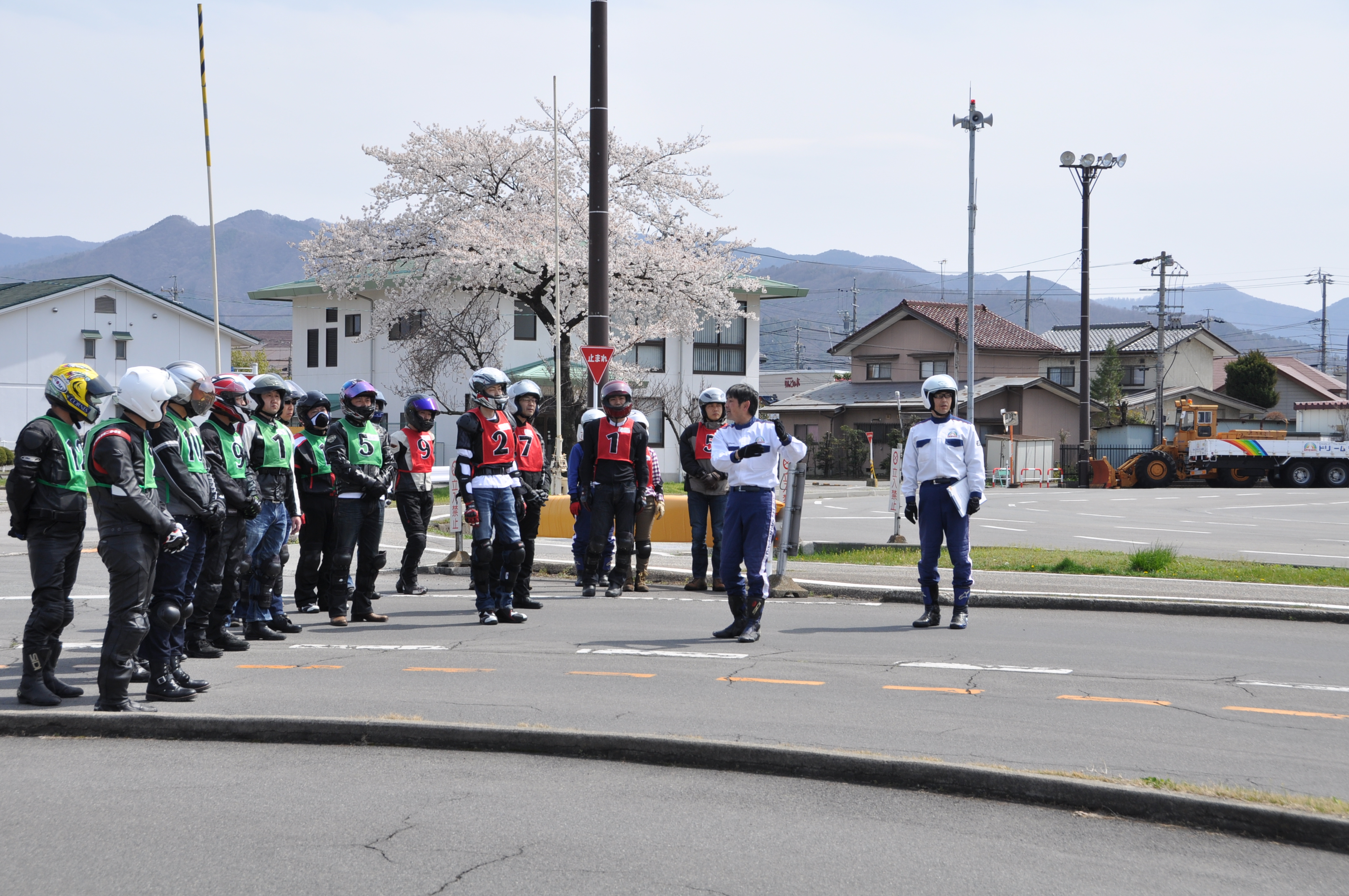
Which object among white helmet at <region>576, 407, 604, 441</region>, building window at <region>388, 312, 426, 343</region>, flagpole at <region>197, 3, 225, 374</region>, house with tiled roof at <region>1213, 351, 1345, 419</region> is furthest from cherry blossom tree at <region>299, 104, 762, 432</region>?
house with tiled roof at <region>1213, 351, 1345, 419</region>

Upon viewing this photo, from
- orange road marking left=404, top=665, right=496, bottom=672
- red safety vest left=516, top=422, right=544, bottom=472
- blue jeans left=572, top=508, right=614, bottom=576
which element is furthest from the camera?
blue jeans left=572, top=508, right=614, bottom=576

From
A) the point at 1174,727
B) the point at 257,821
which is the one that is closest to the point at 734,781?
the point at 257,821

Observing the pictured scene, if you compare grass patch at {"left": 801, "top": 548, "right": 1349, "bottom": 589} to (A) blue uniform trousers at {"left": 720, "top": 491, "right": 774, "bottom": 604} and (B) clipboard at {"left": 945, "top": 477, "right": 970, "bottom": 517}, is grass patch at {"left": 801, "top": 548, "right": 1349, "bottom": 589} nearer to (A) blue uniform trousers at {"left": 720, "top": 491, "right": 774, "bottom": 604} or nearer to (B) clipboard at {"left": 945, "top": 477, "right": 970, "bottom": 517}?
(B) clipboard at {"left": 945, "top": 477, "right": 970, "bottom": 517}

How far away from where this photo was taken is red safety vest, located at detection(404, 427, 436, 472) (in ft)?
38.6

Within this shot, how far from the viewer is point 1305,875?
13.9 feet

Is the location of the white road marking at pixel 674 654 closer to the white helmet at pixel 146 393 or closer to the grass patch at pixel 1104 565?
the white helmet at pixel 146 393

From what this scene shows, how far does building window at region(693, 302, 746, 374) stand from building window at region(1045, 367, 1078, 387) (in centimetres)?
2711

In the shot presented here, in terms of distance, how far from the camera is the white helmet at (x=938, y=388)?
995cm

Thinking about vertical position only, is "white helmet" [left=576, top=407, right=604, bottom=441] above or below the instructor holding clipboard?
above

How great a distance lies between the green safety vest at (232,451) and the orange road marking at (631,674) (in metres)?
2.80

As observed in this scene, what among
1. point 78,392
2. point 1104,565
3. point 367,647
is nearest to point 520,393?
point 367,647

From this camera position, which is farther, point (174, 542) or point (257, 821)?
point (174, 542)

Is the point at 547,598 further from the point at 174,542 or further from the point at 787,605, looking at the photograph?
the point at 174,542

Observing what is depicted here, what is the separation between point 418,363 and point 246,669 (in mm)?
31033
